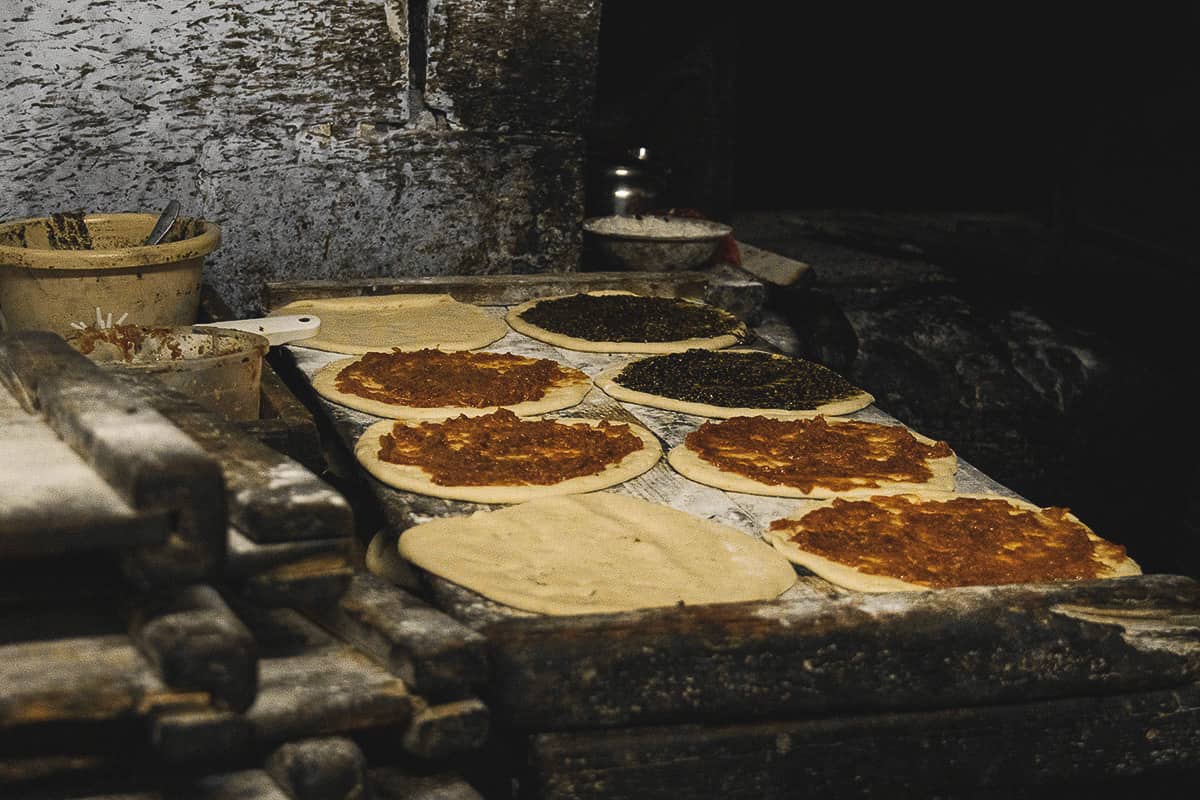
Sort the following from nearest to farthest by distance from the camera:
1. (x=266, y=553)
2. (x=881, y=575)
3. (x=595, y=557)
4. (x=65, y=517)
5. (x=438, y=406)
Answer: (x=65, y=517) → (x=266, y=553) → (x=881, y=575) → (x=595, y=557) → (x=438, y=406)

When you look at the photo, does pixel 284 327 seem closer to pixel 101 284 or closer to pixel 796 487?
pixel 101 284

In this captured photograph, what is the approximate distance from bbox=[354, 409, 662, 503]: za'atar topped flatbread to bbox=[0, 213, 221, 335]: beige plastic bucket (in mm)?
945

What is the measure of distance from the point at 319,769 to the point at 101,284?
2535mm

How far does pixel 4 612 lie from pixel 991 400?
5.06m

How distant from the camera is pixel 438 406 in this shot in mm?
3873

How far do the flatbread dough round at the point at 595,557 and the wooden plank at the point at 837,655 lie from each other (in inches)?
11.0

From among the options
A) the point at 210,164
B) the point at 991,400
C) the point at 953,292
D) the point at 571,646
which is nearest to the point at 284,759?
the point at 571,646

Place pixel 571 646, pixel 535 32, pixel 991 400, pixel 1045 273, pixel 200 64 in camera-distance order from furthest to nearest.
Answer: pixel 1045 273
pixel 991 400
pixel 535 32
pixel 200 64
pixel 571 646

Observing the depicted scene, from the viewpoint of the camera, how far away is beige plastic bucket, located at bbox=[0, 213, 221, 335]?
12.9 ft

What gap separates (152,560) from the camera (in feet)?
5.65

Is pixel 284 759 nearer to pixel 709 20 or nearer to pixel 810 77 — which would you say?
pixel 709 20

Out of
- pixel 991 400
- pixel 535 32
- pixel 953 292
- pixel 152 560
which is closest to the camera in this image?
pixel 152 560

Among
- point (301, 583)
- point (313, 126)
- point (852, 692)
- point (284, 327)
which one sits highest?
point (313, 126)

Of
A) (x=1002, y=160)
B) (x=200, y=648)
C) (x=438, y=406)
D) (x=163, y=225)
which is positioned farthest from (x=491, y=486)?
(x=1002, y=160)
